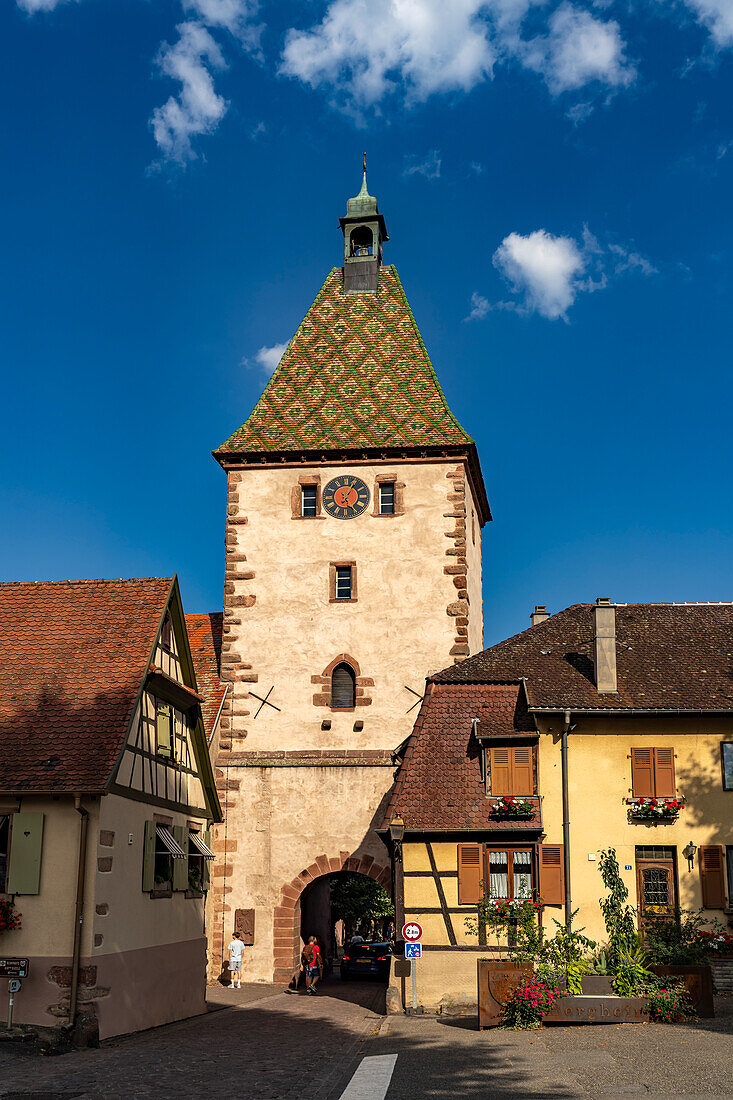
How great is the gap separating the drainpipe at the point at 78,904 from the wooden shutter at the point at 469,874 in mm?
8100

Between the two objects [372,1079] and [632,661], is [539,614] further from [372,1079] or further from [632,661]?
[372,1079]

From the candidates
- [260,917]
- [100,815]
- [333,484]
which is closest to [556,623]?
[333,484]

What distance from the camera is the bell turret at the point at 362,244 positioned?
36.9 metres

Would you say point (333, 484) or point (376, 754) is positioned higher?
point (333, 484)

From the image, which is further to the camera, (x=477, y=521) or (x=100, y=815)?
(x=477, y=521)

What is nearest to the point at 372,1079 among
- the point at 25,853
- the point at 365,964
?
the point at 25,853

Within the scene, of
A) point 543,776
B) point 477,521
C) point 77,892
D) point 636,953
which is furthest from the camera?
point 477,521

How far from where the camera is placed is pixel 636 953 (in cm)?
1834

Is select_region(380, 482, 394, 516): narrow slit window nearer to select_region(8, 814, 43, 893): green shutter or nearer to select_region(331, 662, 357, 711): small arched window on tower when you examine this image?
select_region(331, 662, 357, 711): small arched window on tower

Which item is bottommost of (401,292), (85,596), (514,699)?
(514,699)

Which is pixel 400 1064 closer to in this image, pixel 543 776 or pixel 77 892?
pixel 77 892

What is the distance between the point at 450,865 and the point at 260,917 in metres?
8.19

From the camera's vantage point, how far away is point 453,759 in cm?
2331

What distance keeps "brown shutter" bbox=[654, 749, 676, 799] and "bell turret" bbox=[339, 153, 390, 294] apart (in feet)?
65.2
